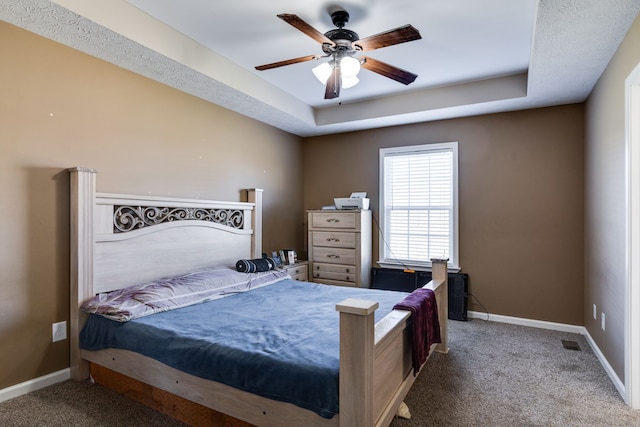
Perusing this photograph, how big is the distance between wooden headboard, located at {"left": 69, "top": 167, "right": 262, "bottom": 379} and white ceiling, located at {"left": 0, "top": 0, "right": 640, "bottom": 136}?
0.99m

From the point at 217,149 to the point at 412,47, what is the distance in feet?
7.12

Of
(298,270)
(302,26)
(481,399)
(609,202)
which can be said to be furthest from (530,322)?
(302,26)

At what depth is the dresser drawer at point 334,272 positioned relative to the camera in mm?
4336

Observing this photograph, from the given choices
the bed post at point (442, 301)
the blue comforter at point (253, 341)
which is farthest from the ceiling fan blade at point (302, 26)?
the bed post at point (442, 301)

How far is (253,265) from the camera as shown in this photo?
3.46 metres

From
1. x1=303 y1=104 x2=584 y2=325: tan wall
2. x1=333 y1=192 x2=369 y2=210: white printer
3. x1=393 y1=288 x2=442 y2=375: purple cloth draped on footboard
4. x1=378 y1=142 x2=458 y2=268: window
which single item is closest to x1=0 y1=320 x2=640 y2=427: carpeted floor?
x1=393 y1=288 x2=442 y2=375: purple cloth draped on footboard

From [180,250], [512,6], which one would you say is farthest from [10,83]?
[512,6]

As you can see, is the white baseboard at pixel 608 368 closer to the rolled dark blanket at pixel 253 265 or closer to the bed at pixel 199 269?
the bed at pixel 199 269

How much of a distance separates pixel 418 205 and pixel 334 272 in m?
1.35

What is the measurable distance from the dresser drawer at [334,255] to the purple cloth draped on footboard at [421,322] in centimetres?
175

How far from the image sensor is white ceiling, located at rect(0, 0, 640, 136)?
7.25ft

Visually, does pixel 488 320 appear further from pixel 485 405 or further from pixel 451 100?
pixel 451 100

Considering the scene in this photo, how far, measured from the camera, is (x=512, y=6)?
238 centimetres

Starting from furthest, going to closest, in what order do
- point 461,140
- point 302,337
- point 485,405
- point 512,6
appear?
point 461,140 → point 512,6 → point 485,405 → point 302,337
